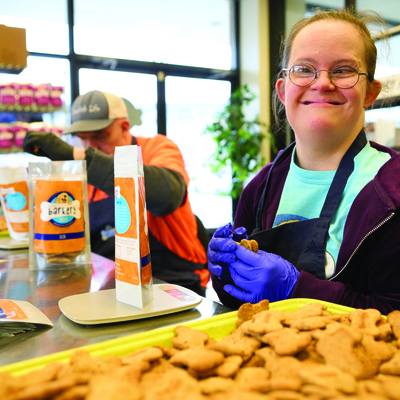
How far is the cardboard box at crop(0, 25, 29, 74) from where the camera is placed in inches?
52.3

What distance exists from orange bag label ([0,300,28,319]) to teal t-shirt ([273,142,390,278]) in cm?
72

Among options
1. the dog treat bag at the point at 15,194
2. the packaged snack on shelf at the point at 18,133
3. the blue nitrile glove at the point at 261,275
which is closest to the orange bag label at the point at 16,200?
the dog treat bag at the point at 15,194

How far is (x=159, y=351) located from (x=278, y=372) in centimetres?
17

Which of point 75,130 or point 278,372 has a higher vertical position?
point 75,130

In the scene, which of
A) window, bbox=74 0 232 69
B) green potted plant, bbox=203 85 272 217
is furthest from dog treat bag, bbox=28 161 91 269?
green potted plant, bbox=203 85 272 217

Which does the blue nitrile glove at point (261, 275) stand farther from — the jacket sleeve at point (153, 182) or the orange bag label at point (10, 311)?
the jacket sleeve at point (153, 182)

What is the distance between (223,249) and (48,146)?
91 centimetres

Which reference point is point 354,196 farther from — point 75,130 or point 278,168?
point 75,130

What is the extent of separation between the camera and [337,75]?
3.64 ft

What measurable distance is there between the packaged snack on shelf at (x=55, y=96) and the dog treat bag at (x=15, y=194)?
2.31 metres

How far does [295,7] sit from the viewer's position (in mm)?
4664

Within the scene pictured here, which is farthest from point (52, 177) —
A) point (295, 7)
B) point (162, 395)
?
point (295, 7)

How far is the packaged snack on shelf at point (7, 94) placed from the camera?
3447mm

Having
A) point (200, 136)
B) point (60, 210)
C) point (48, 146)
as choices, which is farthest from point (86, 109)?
point (200, 136)
